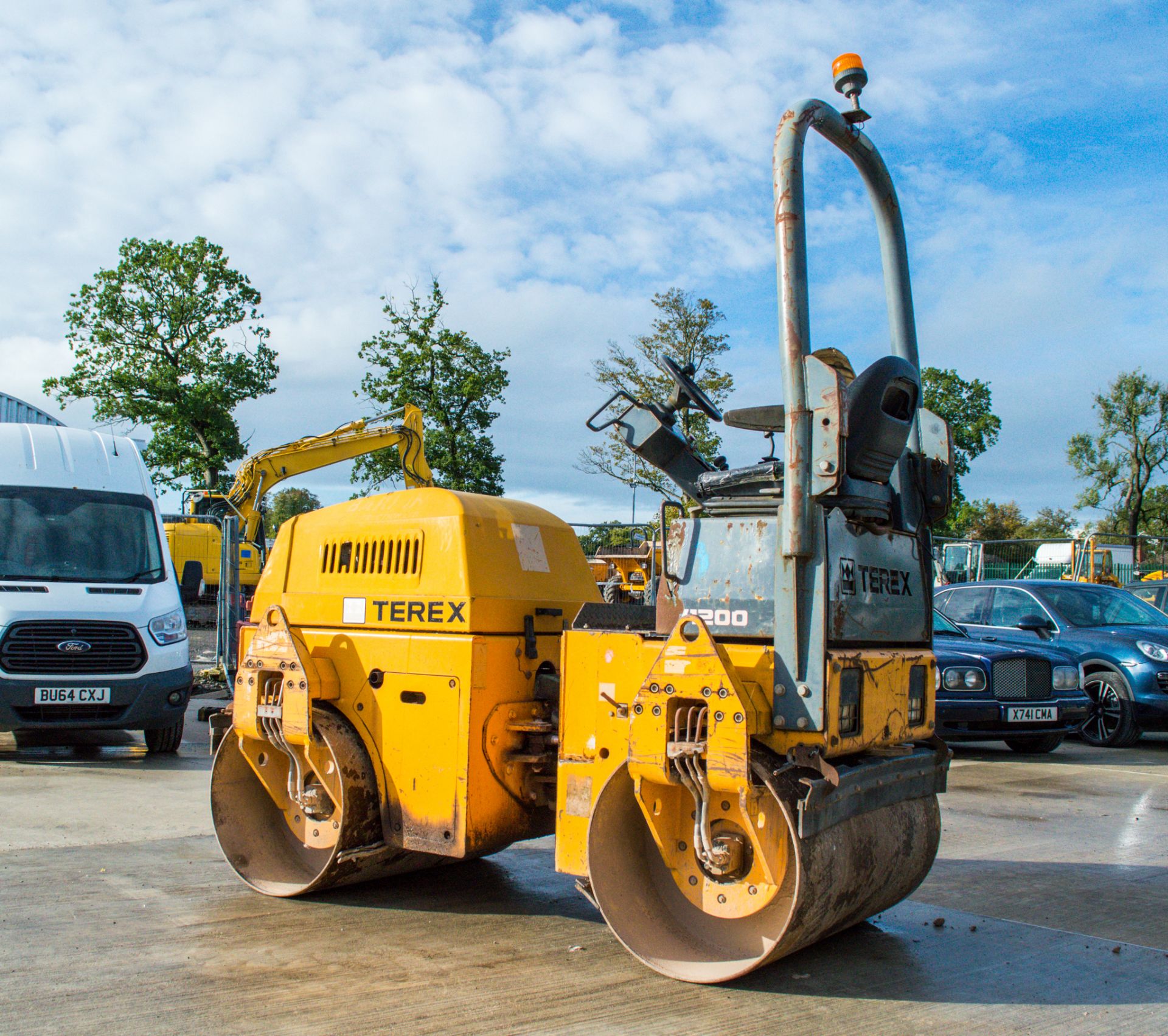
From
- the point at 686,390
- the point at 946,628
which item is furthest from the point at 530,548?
the point at 946,628

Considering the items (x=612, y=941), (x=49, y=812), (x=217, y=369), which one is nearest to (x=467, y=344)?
(x=217, y=369)

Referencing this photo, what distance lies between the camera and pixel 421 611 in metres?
4.42

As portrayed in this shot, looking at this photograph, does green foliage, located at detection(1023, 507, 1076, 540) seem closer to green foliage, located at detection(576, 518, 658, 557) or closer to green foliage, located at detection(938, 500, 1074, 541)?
green foliage, located at detection(938, 500, 1074, 541)

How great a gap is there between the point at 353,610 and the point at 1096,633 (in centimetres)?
897

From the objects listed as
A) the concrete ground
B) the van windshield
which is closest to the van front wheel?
the van windshield

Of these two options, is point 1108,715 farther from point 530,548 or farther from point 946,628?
point 530,548

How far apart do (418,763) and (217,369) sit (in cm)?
4281

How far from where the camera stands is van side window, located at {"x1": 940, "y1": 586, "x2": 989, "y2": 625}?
11.7 meters

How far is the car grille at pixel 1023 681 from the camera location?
31.4 feet

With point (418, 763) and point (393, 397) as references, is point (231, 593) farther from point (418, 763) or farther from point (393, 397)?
point (393, 397)

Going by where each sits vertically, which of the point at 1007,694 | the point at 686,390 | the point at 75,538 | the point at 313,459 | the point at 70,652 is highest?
the point at 313,459

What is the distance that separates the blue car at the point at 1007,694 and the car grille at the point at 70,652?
22.5 ft

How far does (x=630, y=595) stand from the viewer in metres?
21.0

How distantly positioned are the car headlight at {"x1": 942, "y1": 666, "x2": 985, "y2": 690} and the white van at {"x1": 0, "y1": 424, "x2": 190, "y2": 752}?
21.6 ft
